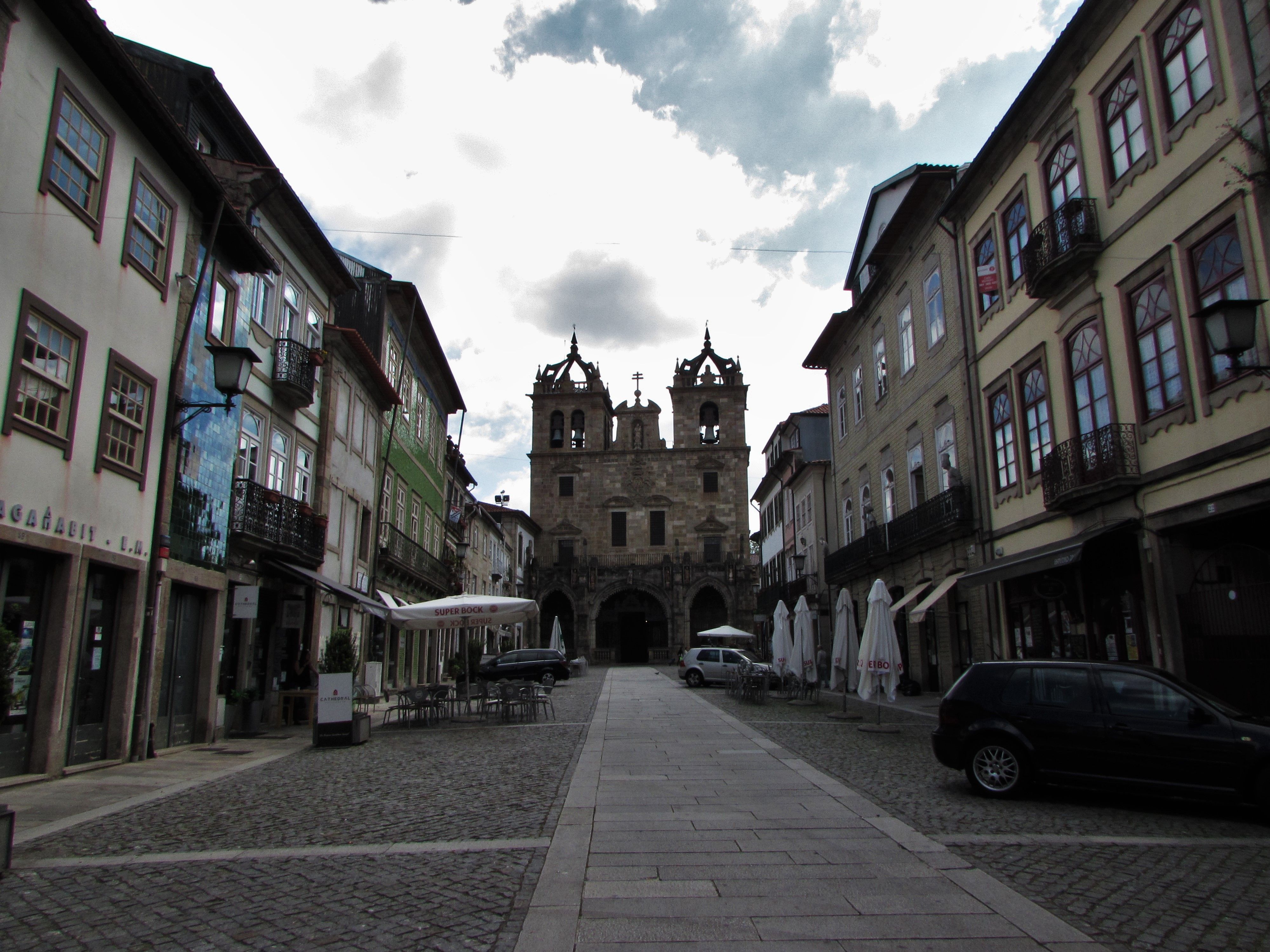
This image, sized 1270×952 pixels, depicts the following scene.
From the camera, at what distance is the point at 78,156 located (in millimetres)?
11320

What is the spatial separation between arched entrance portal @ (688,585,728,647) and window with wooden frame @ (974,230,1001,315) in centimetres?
4149

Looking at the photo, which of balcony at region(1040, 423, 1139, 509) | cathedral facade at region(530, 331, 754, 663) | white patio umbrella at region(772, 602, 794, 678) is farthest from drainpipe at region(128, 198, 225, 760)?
cathedral facade at region(530, 331, 754, 663)

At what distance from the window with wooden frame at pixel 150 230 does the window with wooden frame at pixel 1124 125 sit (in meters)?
14.8

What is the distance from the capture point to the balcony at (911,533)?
2059 centimetres

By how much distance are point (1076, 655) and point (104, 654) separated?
50.8 ft

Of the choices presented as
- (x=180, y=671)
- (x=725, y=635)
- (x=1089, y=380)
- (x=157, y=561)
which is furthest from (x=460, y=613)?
(x=725, y=635)

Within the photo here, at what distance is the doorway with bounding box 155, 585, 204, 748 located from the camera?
45.6ft

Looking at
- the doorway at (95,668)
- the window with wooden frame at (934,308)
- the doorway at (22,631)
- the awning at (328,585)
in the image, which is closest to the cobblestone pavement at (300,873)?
the doorway at (22,631)

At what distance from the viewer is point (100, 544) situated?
11.9 m

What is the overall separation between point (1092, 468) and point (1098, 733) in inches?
293

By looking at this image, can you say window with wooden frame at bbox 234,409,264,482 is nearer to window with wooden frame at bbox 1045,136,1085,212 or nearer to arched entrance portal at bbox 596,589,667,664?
window with wooden frame at bbox 1045,136,1085,212

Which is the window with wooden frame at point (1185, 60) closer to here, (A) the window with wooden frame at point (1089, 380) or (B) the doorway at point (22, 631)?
(A) the window with wooden frame at point (1089, 380)

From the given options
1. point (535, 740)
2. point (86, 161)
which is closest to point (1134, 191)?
point (535, 740)

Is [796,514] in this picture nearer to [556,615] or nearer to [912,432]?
[912,432]
